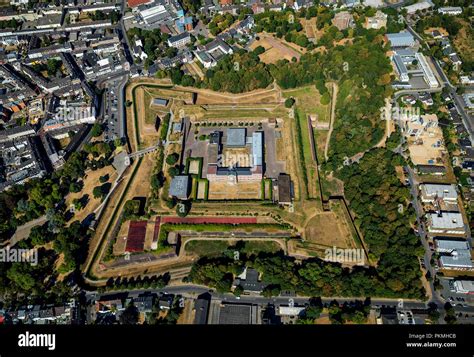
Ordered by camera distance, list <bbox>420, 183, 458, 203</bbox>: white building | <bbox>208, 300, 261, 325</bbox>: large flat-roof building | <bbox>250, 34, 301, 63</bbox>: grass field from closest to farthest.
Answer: <bbox>208, 300, 261, 325</bbox>: large flat-roof building → <bbox>420, 183, 458, 203</bbox>: white building → <bbox>250, 34, 301, 63</bbox>: grass field

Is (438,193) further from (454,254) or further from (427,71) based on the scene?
(427,71)

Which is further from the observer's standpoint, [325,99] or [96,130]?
[325,99]

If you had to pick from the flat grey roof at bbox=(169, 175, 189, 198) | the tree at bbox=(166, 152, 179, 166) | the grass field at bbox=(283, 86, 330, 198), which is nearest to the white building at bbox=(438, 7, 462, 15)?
the grass field at bbox=(283, 86, 330, 198)

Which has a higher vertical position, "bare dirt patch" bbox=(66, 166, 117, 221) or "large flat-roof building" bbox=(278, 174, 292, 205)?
"large flat-roof building" bbox=(278, 174, 292, 205)

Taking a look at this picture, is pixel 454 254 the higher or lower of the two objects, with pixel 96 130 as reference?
lower

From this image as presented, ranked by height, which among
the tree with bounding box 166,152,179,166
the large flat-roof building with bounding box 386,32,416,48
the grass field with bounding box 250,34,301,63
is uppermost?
the large flat-roof building with bounding box 386,32,416,48

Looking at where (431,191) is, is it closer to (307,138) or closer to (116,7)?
(307,138)

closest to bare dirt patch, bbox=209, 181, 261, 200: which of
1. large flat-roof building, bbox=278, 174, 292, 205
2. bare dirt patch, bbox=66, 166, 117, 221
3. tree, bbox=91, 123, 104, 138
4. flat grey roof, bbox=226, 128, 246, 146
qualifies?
large flat-roof building, bbox=278, 174, 292, 205

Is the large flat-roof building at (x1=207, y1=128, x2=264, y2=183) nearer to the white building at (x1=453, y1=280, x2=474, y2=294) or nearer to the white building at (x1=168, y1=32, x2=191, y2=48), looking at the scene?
the white building at (x1=168, y1=32, x2=191, y2=48)

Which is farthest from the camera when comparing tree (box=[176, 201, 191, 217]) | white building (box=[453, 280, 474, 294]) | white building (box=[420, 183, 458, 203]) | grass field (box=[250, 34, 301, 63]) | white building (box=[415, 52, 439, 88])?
grass field (box=[250, 34, 301, 63])

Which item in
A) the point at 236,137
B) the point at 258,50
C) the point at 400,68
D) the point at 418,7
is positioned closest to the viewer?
the point at 236,137

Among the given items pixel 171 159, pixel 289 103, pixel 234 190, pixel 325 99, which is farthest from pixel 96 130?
pixel 325 99

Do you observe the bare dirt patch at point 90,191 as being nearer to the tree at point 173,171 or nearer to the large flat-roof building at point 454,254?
the tree at point 173,171

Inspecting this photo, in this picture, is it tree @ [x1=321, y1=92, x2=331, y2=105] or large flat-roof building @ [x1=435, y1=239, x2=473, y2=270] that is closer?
large flat-roof building @ [x1=435, y1=239, x2=473, y2=270]
